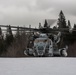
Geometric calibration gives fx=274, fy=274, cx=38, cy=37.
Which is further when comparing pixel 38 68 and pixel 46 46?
pixel 46 46

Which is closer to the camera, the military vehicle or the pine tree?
the military vehicle

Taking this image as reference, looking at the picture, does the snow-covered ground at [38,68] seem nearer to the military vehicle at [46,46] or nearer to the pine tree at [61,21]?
the military vehicle at [46,46]

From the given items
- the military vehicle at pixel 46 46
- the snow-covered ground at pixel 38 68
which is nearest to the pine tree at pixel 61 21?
the military vehicle at pixel 46 46

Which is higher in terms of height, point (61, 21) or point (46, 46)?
point (61, 21)

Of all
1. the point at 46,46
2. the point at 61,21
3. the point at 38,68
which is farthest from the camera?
the point at 61,21

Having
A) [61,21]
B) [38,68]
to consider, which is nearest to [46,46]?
[38,68]

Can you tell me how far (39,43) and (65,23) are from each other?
131 ft

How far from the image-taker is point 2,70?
10.2 feet

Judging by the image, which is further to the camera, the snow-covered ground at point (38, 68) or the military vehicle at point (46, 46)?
the military vehicle at point (46, 46)

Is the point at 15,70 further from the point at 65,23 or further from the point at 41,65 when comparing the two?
the point at 65,23

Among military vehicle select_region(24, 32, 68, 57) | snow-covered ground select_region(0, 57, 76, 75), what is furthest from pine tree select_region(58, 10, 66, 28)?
snow-covered ground select_region(0, 57, 76, 75)

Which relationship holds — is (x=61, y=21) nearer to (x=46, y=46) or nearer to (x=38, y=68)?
(x=46, y=46)

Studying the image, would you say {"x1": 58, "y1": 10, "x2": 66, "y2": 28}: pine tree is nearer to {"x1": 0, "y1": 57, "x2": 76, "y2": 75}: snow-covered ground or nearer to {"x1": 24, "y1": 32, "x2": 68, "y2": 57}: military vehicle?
{"x1": 24, "y1": 32, "x2": 68, "y2": 57}: military vehicle

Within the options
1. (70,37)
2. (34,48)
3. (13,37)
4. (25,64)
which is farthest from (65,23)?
(25,64)
